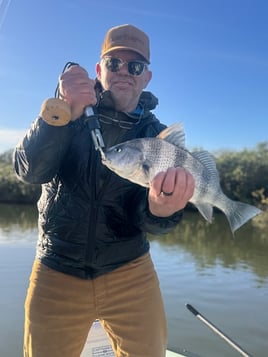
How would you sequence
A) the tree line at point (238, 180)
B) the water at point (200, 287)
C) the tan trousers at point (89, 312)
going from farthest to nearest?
1. the tree line at point (238, 180)
2. the water at point (200, 287)
3. the tan trousers at point (89, 312)

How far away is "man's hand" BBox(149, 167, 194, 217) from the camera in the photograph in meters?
2.15

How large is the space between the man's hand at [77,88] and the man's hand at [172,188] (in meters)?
0.56

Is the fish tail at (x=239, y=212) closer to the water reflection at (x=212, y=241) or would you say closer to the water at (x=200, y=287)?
the water at (x=200, y=287)

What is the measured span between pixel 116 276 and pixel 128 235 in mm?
275

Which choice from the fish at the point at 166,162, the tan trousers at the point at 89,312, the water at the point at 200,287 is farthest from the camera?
the water at the point at 200,287

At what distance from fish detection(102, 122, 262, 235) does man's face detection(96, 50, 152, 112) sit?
516mm

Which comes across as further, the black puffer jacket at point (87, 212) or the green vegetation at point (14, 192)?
the green vegetation at point (14, 192)

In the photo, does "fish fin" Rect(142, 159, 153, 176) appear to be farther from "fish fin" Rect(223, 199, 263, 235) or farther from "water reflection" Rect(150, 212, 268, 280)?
"water reflection" Rect(150, 212, 268, 280)

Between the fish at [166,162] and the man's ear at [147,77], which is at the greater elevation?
the man's ear at [147,77]

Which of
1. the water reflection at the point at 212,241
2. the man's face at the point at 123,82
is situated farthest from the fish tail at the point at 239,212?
the water reflection at the point at 212,241

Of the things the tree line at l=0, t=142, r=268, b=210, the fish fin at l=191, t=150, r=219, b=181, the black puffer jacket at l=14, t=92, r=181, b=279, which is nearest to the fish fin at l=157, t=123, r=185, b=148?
the fish fin at l=191, t=150, r=219, b=181

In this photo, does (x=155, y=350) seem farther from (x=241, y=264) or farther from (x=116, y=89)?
(x=241, y=264)

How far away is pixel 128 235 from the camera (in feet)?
9.11

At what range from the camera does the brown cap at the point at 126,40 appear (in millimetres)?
2814
